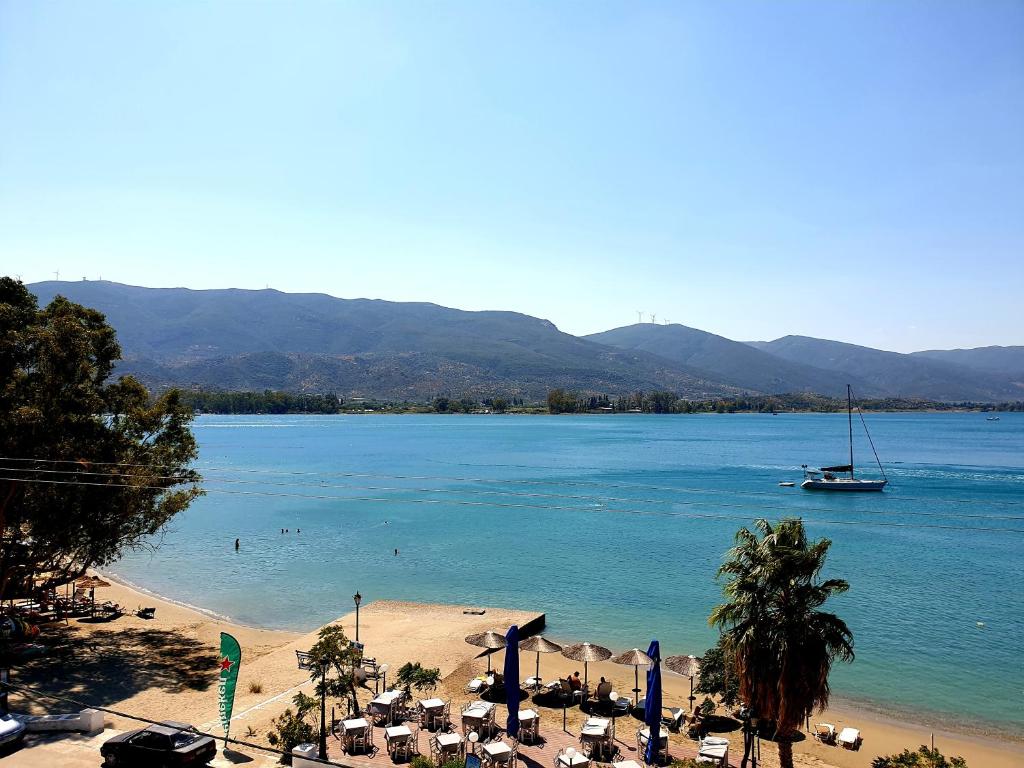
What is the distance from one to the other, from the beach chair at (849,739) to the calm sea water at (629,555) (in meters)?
4.93

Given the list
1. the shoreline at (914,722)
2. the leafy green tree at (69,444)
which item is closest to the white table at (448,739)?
the shoreline at (914,722)

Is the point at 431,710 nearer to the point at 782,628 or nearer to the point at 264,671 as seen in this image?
the point at 264,671

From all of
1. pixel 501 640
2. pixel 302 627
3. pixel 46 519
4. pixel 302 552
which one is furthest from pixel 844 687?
pixel 302 552

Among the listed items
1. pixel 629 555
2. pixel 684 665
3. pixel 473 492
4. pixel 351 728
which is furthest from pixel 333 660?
pixel 473 492

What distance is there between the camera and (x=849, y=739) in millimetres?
18266

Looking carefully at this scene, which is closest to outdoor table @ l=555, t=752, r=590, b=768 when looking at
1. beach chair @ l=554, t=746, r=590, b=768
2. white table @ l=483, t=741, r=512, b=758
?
beach chair @ l=554, t=746, r=590, b=768

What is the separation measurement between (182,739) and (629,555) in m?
35.4

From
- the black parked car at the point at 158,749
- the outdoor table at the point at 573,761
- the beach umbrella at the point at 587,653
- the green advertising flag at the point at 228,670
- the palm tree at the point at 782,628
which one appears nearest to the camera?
the palm tree at the point at 782,628

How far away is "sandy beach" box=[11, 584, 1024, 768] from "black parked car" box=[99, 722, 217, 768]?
10.6 ft

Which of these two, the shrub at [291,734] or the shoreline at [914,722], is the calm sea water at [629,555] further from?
the shrub at [291,734]

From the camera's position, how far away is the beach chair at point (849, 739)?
1817cm

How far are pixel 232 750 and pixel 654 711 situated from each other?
9.27m

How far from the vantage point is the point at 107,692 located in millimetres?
19797

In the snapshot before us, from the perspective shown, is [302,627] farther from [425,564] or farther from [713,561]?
[713,561]
